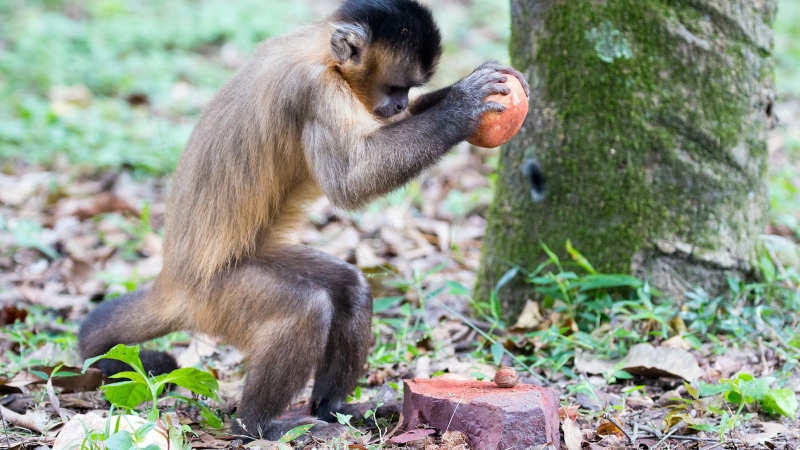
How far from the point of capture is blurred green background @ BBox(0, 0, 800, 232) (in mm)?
8695

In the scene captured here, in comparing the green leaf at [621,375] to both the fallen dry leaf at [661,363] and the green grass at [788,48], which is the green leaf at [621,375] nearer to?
the fallen dry leaf at [661,363]

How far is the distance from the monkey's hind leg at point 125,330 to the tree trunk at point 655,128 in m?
2.26

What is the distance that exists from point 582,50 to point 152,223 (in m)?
4.32

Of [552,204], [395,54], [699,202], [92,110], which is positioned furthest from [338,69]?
[92,110]

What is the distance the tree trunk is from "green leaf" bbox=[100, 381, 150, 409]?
2451mm

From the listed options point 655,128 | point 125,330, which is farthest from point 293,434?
point 655,128

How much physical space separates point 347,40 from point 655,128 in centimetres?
180

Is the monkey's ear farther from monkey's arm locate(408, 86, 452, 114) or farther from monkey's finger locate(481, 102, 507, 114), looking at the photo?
monkey's finger locate(481, 102, 507, 114)

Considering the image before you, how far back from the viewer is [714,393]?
3.86 m

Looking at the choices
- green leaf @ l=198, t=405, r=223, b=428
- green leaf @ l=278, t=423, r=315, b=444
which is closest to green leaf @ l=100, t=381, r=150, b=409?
green leaf @ l=198, t=405, r=223, b=428

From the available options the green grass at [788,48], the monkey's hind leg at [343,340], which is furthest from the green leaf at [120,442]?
the green grass at [788,48]

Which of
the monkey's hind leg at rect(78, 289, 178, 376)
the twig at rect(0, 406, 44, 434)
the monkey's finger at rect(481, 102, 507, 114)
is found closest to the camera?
the twig at rect(0, 406, 44, 434)

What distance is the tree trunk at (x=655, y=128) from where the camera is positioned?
4613mm

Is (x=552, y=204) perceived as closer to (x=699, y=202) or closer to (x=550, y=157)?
(x=550, y=157)
